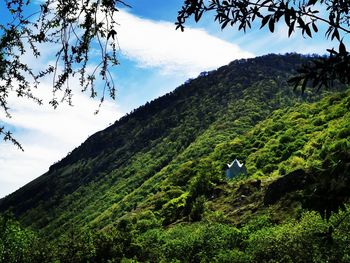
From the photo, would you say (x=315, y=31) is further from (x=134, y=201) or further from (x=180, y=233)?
(x=134, y=201)

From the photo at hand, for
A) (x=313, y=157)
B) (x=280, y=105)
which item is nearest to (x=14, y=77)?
(x=313, y=157)

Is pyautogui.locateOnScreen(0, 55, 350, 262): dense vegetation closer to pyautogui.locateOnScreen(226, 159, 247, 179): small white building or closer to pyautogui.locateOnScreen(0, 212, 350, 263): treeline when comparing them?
pyautogui.locateOnScreen(0, 212, 350, 263): treeline

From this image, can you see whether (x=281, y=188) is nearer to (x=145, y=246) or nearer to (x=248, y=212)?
(x=248, y=212)

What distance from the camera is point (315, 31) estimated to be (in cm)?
473

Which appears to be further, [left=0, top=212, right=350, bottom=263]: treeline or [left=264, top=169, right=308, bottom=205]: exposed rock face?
[left=264, top=169, right=308, bottom=205]: exposed rock face

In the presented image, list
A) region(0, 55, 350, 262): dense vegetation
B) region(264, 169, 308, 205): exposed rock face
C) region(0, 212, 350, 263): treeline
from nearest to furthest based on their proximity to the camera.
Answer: region(0, 55, 350, 262): dense vegetation < region(0, 212, 350, 263): treeline < region(264, 169, 308, 205): exposed rock face

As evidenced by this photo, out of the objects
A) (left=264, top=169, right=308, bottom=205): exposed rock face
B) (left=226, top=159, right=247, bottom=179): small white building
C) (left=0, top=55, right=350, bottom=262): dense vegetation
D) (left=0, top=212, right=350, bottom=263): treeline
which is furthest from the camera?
(left=226, top=159, right=247, bottom=179): small white building

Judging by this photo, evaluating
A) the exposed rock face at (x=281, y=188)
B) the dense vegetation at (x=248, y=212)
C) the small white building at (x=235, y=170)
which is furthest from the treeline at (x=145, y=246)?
the small white building at (x=235, y=170)

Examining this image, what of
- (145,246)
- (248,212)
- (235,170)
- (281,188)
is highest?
(235,170)

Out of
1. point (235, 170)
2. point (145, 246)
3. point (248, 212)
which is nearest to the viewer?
point (145, 246)

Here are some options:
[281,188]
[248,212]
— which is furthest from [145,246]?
[281,188]

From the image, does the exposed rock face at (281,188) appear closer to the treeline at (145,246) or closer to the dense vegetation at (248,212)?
the dense vegetation at (248,212)

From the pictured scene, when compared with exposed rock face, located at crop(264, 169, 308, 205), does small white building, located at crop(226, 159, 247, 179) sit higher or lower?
higher

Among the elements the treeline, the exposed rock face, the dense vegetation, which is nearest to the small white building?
the dense vegetation
